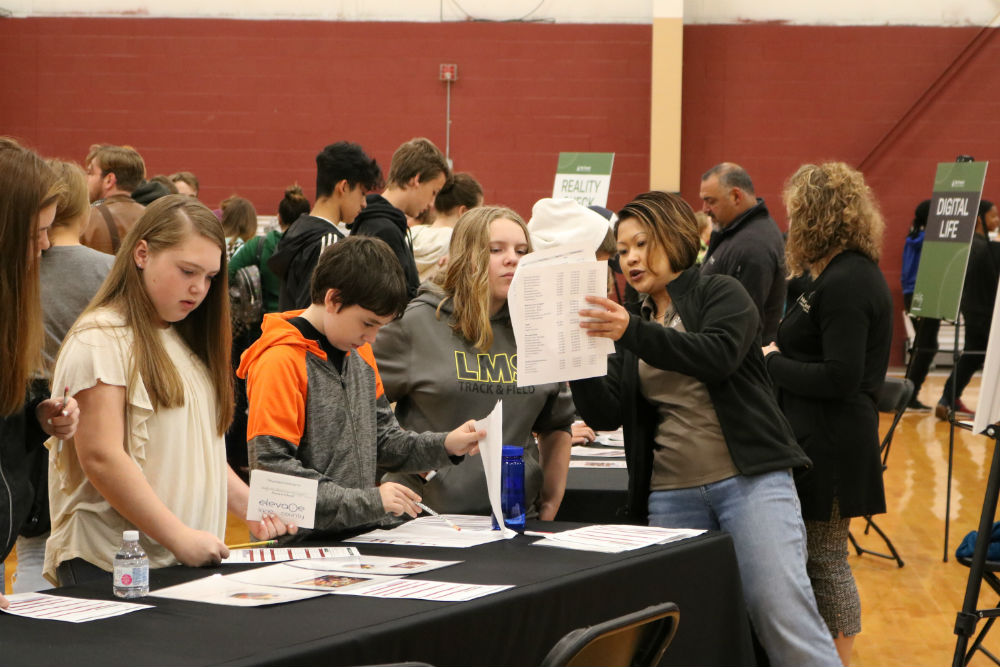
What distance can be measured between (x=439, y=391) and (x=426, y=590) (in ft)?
2.81

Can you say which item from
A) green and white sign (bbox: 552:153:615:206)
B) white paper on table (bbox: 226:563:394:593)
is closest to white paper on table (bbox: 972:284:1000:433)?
white paper on table (bbox: 226:563:394:593)

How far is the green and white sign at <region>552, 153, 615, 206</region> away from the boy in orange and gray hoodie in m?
4.59

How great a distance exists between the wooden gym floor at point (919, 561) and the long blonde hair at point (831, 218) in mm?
1320

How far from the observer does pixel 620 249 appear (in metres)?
2.71

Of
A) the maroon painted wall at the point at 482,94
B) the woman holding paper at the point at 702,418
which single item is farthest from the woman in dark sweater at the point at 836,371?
the maroon painted wall at the point at 482,94

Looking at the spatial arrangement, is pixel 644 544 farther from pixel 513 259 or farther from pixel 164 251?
pixel 164 251

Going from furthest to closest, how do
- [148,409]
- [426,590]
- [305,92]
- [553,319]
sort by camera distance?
[305,92], [553,319], [148,409], [426,590]

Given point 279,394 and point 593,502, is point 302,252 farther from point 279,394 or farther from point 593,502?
point 279,394

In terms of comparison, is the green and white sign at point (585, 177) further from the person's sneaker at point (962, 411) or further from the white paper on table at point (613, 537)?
the white paper on table at point (613, 537)

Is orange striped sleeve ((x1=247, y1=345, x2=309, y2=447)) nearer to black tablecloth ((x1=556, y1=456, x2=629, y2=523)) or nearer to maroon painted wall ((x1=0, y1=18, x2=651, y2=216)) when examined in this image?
black tablecloth ((x1=556, y1=456, x2=629, y2=523))

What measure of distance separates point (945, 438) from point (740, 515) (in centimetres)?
561

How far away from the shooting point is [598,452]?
3893mm

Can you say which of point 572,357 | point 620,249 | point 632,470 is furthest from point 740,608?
point 620,249

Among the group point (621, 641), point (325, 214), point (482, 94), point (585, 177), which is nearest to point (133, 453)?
point (621, 641)
